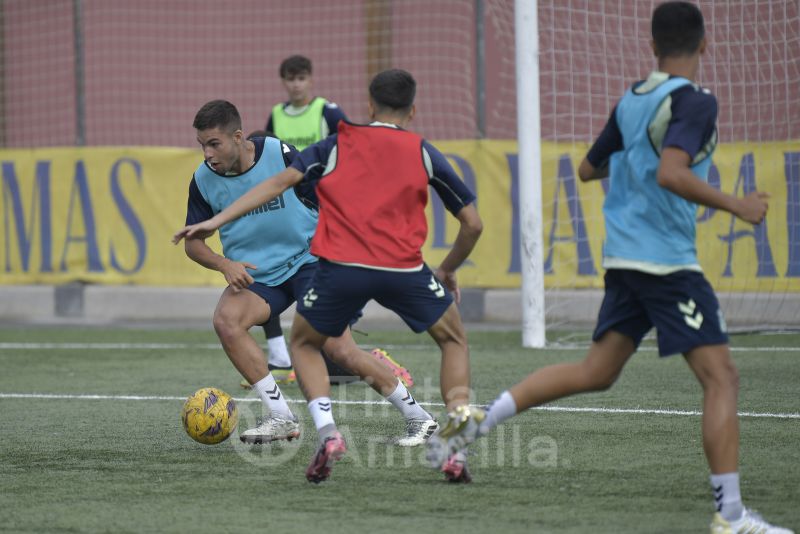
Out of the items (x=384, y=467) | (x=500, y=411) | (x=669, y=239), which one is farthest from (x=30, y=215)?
(x=669, y=239)

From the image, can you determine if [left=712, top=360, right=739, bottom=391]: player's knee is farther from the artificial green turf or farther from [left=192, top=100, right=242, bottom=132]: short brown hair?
[left=192, top=100, right=242, bottom=132]: short brown hair

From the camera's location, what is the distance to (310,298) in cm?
565

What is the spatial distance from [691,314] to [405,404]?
2081mm

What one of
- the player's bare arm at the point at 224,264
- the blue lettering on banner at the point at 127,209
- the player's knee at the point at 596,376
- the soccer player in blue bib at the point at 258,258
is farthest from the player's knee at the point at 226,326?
the blue lettering on banner at the point at 127,209

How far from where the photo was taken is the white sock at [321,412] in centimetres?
563

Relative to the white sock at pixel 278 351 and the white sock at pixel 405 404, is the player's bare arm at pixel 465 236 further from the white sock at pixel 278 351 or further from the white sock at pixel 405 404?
the white sock at pixel 278 351

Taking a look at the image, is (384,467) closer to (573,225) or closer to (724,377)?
(724,377)

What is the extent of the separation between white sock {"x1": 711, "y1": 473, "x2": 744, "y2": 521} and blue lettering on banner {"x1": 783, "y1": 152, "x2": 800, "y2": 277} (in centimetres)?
750

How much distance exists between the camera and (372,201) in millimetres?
5535

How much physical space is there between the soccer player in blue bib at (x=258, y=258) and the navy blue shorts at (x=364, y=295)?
76cm

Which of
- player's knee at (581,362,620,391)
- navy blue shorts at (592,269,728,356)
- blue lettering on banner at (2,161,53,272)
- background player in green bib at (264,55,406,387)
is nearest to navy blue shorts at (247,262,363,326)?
player's knee at (581,362,620,391)

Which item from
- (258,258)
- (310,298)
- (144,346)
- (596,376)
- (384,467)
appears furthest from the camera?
(144,346)

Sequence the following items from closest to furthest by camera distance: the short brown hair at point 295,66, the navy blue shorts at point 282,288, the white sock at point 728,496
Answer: the white sock at point 728,496
the navy blue shorts at point 282,288
the short brown hair at point 295,66

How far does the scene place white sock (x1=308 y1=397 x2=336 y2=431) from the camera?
18.5ft
